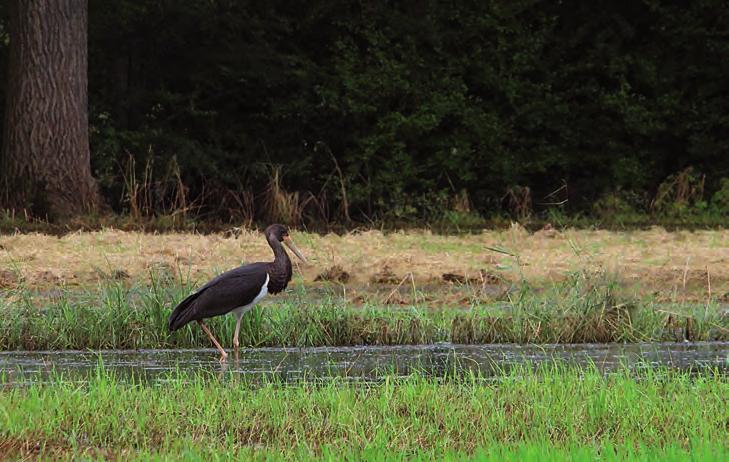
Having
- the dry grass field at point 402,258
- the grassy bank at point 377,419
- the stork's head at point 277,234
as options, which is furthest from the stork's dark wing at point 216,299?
the dry grass field at point 402,258

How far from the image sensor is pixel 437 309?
1326 centimetres

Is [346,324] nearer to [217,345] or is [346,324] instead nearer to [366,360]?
[366,360]

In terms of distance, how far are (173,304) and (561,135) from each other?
15.4m

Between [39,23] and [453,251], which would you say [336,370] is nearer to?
[453,251]

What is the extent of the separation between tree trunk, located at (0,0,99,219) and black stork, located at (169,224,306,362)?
35.5 ft

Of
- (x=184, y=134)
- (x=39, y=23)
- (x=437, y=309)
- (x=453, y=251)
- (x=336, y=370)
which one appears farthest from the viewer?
(x=184, y=134)

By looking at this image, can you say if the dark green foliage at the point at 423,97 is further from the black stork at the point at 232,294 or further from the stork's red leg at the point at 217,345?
the stork's red leg at the point at 217,345

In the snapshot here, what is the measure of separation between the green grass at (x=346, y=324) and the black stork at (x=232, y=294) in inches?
13.5

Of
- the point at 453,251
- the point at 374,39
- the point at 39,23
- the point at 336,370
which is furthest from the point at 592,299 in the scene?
the point at 374,39

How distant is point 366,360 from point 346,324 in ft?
3.64

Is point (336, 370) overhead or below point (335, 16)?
below

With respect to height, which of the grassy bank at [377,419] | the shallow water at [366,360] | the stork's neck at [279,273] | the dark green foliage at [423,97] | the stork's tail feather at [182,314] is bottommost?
the shallow water at [366,360]

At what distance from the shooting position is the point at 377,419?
798cm

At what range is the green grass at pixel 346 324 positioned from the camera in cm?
1173
